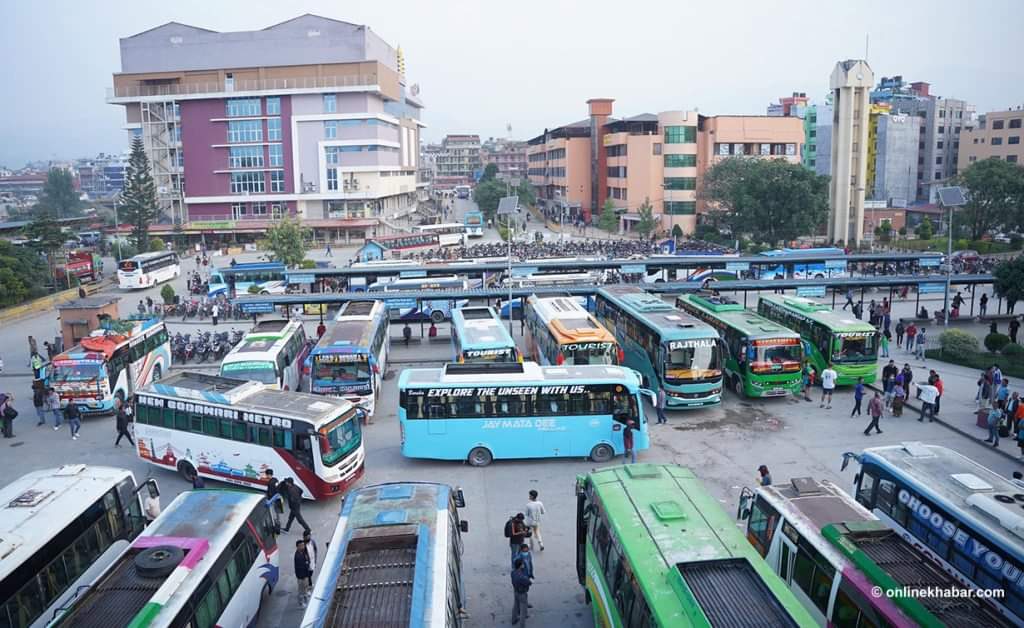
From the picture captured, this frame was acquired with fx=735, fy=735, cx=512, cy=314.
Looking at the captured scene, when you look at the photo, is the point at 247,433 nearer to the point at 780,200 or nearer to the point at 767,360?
the point at 767,360

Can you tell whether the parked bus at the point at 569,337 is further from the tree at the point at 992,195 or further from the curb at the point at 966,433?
the tree at the point at 992,195

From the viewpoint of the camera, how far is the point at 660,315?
1958 cm

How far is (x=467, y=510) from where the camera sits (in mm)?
13109

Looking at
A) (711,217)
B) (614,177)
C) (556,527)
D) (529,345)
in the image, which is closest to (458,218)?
(614,177)

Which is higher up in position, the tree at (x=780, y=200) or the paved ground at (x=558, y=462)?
the tree at (x=780, y=200)

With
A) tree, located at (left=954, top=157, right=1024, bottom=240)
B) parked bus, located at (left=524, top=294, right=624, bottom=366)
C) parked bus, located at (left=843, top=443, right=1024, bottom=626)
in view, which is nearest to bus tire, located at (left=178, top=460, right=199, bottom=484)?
parked bus, located at (left=524, top=294, right=624, bottom=366)

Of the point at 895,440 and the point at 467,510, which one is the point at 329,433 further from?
the point at 895,440

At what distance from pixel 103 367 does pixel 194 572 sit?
1226 centimetres

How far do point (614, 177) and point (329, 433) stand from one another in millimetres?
58252

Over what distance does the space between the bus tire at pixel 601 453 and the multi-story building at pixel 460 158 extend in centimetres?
14684

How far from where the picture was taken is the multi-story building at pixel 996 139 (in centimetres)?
6662

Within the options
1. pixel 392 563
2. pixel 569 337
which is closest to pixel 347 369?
pixel 569 337

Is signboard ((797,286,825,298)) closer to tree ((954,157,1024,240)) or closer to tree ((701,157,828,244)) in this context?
tree ((701,157,828,244))

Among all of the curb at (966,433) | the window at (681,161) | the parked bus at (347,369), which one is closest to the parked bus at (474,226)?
the window at (681,161)
